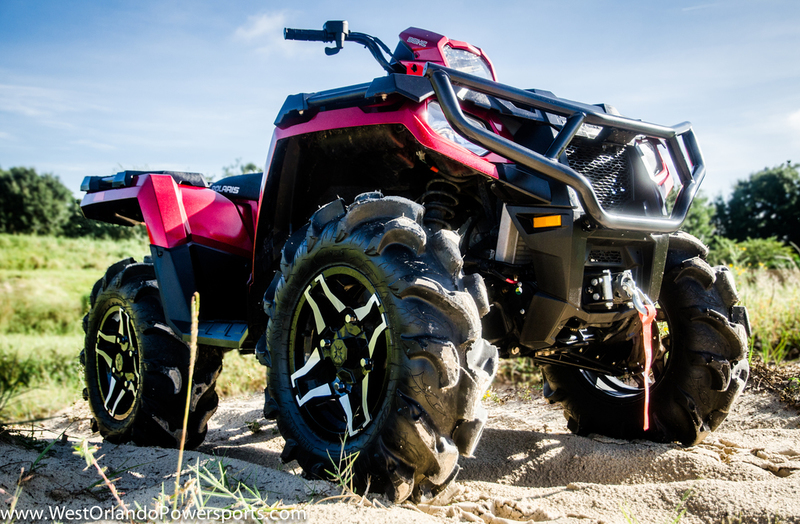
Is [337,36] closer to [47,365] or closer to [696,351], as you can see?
[696,351]

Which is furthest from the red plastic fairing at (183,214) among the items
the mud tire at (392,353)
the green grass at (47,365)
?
the green grass at (47,365)

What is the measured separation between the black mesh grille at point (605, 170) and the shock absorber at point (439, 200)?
524 mm

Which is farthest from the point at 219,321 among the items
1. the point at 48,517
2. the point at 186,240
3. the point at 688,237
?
the point at 688,237

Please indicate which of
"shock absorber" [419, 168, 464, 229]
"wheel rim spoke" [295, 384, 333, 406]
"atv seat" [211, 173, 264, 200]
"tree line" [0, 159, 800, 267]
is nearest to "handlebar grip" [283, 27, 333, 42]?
"atv seat" [211, 173, 264, 200]

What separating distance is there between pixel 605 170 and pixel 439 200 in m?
0.75

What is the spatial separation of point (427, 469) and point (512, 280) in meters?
0.97

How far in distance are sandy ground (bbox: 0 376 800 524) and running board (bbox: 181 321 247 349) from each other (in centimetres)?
56

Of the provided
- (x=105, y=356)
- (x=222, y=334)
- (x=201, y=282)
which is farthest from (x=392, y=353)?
(x=105, y=356)

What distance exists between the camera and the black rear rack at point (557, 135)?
6.89ft

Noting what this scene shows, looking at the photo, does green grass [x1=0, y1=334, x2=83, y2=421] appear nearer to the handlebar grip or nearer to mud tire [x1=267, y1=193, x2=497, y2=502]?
the handlebar grip

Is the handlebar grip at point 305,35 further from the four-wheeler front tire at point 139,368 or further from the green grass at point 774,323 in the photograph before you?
the green grass at point 774,323

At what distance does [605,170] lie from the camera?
2.57m

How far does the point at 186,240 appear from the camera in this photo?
3367 mm

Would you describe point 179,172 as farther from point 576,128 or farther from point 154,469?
point 576,128
